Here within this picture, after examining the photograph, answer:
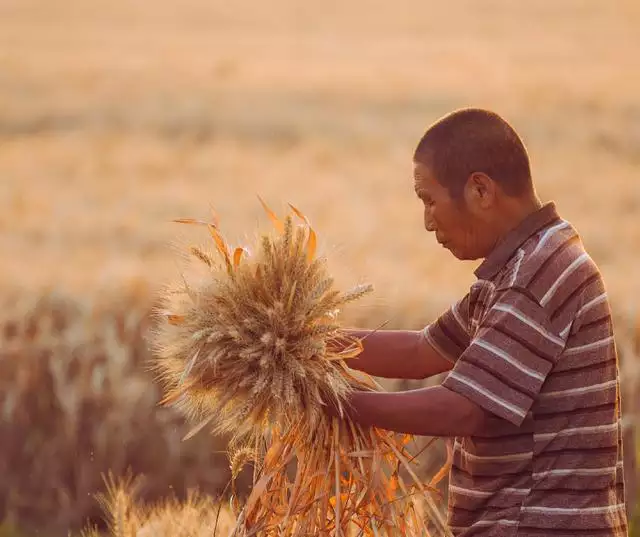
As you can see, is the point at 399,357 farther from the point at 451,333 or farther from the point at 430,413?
the point at 430,413

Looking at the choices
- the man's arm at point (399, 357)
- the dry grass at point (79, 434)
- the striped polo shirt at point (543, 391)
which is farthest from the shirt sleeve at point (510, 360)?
the dry grass at point (79, 434)

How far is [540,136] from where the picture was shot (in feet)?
35.6

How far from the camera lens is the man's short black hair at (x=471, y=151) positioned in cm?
214

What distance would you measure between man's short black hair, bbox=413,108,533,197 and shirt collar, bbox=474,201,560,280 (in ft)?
0.20

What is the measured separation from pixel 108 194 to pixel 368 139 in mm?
3529

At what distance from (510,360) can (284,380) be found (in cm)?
36

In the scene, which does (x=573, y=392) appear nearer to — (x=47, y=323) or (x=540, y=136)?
(x=47, y=323)

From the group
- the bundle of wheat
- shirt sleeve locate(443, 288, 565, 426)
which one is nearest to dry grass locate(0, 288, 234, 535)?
the bundle of wheat

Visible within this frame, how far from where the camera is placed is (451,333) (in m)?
2.42

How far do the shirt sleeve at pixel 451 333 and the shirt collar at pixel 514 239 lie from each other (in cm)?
21

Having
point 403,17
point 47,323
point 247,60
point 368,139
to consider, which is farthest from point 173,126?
point 403,17

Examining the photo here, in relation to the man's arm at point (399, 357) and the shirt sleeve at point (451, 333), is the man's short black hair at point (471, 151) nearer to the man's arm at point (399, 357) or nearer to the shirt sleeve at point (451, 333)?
the shirt sleeve at point (451, 333)

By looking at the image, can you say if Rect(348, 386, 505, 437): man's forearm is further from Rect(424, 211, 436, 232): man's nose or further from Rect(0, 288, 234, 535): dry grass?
Rect(0, 288, 234, 535): dry grass

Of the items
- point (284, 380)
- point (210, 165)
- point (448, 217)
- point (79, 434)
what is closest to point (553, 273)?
point (448, 217)
